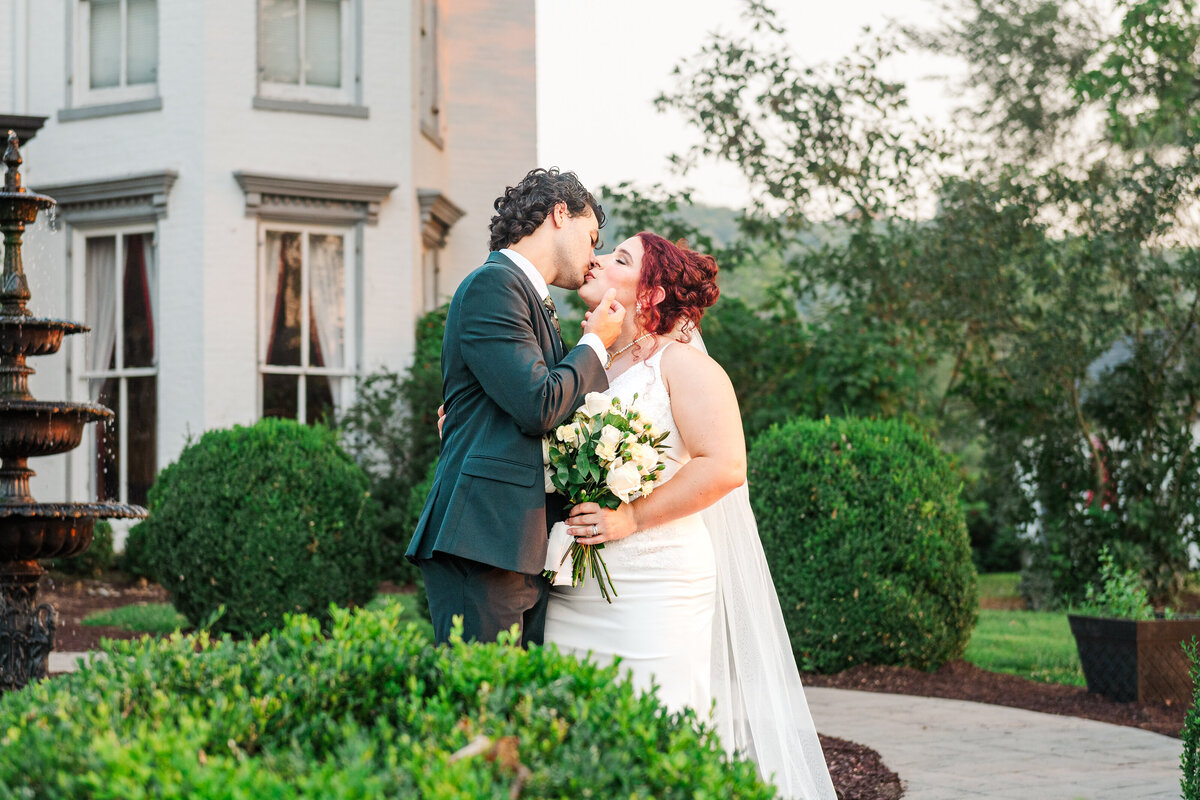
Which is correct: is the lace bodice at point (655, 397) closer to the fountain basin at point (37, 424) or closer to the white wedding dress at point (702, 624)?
the white wedding dress at point (702, 624)

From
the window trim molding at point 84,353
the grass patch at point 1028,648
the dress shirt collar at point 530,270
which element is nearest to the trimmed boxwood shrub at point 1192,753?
the dress shirt collar at point 530,270

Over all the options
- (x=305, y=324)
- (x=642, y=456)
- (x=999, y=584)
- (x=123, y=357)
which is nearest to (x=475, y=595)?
(x=642, y=456)

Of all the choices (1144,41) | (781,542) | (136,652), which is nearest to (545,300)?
(136,652)

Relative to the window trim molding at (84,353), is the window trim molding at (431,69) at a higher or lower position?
higher

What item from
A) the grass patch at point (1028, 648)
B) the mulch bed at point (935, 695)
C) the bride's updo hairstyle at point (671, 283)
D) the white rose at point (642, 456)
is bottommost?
the grass patch at point (1028, 648)

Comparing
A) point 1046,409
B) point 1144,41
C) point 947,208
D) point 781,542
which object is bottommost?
point 781,542

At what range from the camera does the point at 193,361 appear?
14391mm

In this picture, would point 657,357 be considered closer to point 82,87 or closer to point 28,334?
point 28,334

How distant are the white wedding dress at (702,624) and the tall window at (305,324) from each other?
35.7 feet

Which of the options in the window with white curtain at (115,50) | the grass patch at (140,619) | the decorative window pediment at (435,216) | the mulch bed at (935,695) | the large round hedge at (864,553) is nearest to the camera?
the mulch bed at (935,695)

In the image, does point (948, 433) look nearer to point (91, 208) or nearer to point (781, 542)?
point (781, 542)

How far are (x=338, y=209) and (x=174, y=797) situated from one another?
1399cm

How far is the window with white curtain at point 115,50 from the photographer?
1520cm

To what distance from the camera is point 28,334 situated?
6.56 meters
